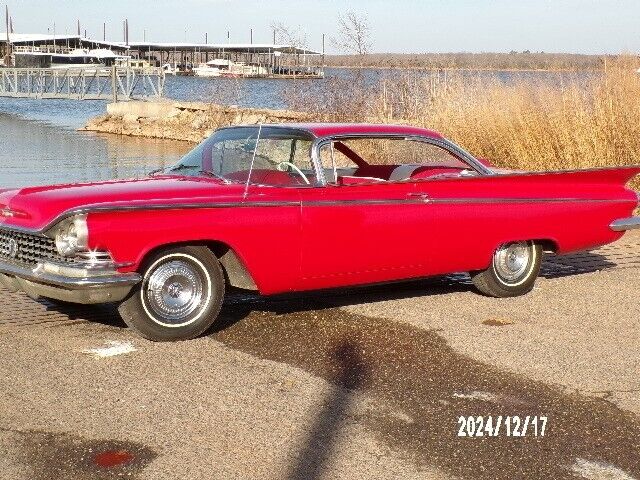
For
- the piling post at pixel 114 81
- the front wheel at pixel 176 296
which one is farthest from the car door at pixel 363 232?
the piling post at pixel 114 81

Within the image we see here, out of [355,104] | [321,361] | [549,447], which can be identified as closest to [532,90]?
[355,104]

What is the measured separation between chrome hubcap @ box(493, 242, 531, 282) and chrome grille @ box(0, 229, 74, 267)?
3.29 metres

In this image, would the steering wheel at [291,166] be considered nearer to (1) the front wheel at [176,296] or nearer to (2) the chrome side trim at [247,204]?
(2) the chrome side trim at [247,204]

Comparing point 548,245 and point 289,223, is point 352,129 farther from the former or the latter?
point 548,245

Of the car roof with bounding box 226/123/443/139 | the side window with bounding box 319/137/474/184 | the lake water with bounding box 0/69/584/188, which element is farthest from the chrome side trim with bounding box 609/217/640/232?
the lake water with bounding box 0/69/584/188

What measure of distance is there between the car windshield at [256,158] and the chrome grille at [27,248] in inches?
48.1

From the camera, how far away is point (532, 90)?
1475 centimetres

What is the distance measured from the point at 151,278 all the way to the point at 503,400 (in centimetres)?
224

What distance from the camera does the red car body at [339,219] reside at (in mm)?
6121

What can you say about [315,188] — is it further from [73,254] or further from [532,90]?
[532,90]

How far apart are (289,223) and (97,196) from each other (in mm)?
1212

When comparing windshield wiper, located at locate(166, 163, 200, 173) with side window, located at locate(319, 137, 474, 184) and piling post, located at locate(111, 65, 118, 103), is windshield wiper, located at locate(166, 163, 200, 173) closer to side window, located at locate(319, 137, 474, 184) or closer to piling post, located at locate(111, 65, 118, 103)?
side window, located at locate(319, 137, 474, 184)

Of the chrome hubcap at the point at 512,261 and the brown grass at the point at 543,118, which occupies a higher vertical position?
the brown grass at the point at 543,118

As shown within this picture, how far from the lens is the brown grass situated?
43.5 feet
